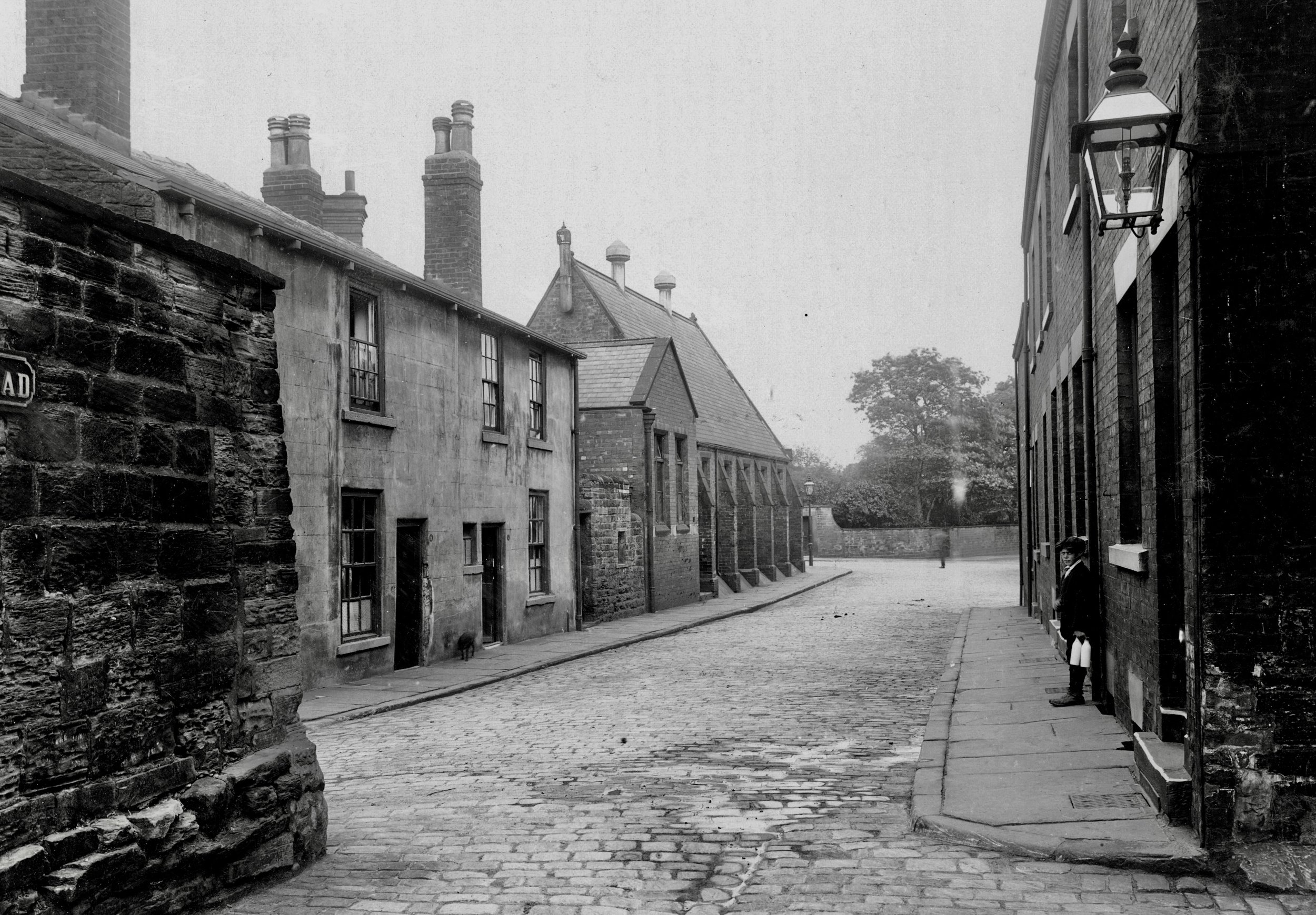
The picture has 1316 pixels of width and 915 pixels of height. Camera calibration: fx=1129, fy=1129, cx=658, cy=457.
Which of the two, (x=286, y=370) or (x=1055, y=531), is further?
(x=1055, y=531)

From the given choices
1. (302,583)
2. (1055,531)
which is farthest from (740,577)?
(302,583)

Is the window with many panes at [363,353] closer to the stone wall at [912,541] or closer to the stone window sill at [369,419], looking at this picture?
the stone window sill at [369,419]

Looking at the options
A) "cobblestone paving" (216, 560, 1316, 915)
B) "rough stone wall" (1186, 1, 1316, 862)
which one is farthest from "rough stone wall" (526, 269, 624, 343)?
"rough stone wall" (1186, 1, 1316, 862)

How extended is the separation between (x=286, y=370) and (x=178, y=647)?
855cm

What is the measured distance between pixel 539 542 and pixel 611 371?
8.12 metres

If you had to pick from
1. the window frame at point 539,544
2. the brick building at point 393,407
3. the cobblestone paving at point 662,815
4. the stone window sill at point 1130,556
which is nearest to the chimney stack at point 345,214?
the brick building at point 393,407

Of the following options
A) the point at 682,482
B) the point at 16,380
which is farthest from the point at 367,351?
the point at 682,482

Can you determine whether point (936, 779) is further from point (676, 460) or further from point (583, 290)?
point (583, 290)

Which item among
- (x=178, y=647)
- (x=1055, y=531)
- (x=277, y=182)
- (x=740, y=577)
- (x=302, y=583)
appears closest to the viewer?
(x=178, y=647)

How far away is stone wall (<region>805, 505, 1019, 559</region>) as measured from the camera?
60.1 meters

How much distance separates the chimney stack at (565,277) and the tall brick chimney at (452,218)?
15.3 metres

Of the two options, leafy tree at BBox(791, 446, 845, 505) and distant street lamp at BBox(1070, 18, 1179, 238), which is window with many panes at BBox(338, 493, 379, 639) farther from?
Result: leafy tree at BBox(791, 446, 845, 505)

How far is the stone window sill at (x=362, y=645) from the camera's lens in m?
14.1

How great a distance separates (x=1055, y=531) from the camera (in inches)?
614
